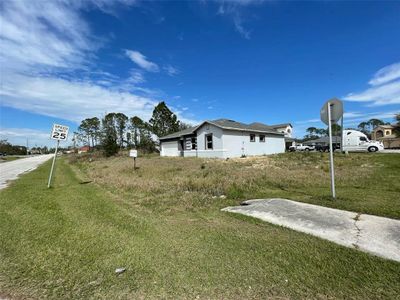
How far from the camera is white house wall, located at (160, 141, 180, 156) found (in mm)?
31477

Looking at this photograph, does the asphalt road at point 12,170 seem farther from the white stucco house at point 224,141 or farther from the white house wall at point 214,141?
the white house wall at point 214,141

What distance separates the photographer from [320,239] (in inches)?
156

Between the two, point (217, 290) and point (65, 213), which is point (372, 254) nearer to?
point (217, 290)

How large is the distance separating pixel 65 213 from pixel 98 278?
3.62 meters

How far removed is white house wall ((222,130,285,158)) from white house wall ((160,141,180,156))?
29.8 feet

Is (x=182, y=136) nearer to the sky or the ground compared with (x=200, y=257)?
nearer to the sky

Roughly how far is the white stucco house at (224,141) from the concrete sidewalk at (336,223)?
17.4 metres

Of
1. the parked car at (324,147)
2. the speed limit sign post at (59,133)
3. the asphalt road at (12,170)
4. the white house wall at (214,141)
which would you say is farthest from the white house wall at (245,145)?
the asphalt road at (12,170)

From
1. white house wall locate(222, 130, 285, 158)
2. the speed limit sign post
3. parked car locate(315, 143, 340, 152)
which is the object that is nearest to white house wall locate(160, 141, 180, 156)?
white house wall locate(222, 130, 285, 158)

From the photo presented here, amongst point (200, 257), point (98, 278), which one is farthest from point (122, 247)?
point (200, 257)

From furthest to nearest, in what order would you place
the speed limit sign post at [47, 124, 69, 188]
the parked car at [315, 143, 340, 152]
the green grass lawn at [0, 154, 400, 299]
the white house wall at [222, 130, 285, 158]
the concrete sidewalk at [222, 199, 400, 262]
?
the parked car at [315, 143, 340, 152]
the white house wall at [222, 130, 285, 158]
the speed limit sign post at [47, 124, 69, 188]
the concrete sidewalk at [222, 199, 400, 262]
the green grass lawn at [0, 154, 400, 299]

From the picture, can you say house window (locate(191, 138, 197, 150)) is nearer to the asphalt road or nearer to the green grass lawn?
the asphalt road

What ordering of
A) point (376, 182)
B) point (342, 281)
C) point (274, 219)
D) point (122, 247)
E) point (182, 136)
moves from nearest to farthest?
point (342, 281), point (122, 247), point (274, 219), point (376, 182), point (182, 136)

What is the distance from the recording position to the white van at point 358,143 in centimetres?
2870
